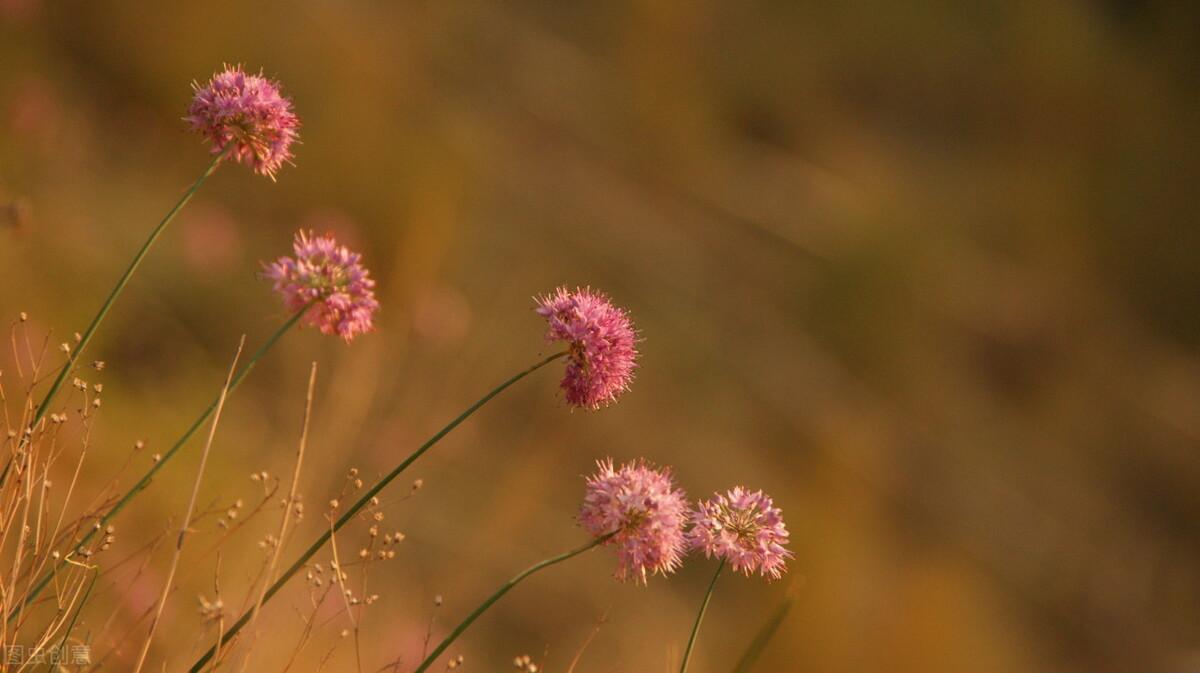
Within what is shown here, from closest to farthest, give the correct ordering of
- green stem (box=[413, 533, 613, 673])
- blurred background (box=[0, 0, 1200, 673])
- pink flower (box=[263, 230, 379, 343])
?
green stem (box=[413, 533, 613, 673]) < pink flower (box=[263, 230, 379, 343]) < blurred background (box=[0, 0, 1200, 673])

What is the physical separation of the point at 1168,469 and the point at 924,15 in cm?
284

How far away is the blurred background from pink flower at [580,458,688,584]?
0.25 m

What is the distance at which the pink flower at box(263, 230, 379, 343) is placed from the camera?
72 cm

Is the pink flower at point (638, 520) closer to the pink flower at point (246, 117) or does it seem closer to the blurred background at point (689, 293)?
the blurred background at point (689, 293)

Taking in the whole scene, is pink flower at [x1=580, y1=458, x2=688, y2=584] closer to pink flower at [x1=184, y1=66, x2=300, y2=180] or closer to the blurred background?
the blurred background

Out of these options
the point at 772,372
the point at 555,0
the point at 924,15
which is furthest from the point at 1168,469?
the point at 555,0

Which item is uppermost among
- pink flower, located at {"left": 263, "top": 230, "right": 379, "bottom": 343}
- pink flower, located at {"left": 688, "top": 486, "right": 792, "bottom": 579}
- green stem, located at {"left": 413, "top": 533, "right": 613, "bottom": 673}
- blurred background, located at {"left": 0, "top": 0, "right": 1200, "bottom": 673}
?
blurred background, located at {"left": 0, "top": 0, "right": 1200, "bottom": 673}

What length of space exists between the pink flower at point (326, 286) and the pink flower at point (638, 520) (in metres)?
0.22

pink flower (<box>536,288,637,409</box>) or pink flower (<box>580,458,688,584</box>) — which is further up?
pink flower (<box>536,288,637,409</box>)

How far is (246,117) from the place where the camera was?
2.52 ft

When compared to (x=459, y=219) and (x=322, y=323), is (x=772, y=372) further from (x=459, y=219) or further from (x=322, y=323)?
(x=322, y=323)

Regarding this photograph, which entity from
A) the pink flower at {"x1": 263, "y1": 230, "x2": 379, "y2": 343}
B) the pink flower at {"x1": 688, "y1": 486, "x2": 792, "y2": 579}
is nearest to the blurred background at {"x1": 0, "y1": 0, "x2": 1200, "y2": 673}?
the pink flower at {"x1": 263, "y1": 230, "x2": 379, "y2": 343}

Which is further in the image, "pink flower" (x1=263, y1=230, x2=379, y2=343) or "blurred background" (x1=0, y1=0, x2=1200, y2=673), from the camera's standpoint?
"blurred background" (x1=0, y1=0, x2=1200, y2=673)

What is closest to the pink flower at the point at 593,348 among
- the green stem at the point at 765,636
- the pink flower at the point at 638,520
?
the pink flower at the point at 638,520
